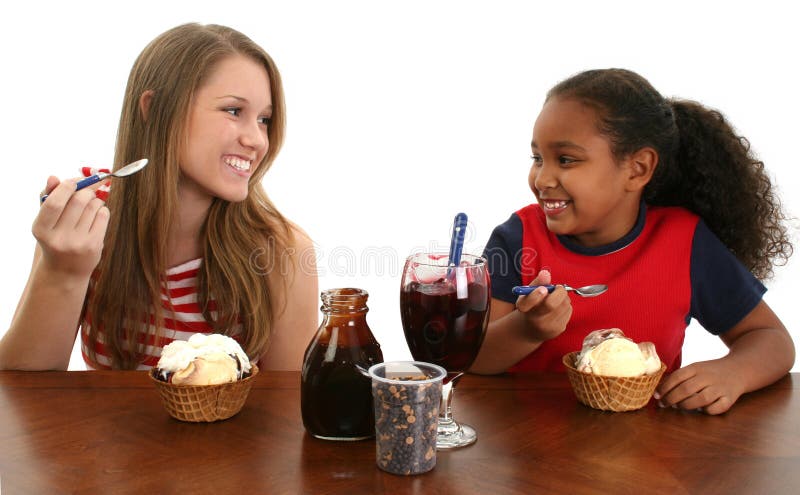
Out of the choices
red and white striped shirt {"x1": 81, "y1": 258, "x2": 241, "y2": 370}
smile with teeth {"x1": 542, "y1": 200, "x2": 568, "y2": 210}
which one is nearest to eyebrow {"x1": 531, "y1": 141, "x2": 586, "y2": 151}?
smile with teeth {"x1": 542, "y1": 200, "x2": 568, "y2": 210}

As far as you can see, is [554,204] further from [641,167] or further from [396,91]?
[396,91]

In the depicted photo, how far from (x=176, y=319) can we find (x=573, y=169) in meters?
0.89

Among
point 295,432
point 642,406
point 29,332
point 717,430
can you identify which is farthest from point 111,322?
point 717,430

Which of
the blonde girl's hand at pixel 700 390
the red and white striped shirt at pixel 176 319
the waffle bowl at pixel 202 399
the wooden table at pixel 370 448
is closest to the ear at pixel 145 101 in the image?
the red and white striped shirt at pixel 176 319

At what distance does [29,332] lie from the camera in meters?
1.26

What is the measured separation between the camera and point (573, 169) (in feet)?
4.94

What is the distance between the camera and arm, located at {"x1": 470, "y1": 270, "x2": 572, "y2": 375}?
43.3 inches

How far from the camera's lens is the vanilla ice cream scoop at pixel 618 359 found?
1.04 metres

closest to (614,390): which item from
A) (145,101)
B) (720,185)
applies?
(720,185)

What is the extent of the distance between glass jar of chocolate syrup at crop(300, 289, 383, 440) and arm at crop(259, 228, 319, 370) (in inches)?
29.2

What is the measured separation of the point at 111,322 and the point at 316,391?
78 cm

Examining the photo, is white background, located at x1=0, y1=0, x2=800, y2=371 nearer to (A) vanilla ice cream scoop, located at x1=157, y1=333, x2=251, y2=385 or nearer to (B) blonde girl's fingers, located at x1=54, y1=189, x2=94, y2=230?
(B) blonde girl's fingers, located at x1=54, y1=189, x2=94, y2=230

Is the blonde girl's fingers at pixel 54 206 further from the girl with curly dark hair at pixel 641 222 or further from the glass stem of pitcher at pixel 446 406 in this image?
the girl with curly dark hair at pixel 641 222

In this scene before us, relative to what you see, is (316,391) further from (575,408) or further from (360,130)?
(360,130)
